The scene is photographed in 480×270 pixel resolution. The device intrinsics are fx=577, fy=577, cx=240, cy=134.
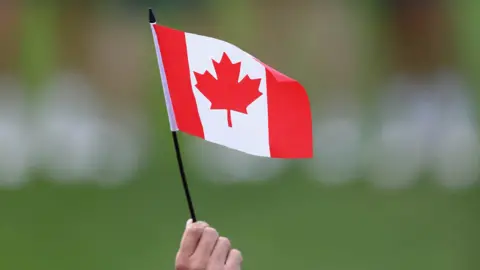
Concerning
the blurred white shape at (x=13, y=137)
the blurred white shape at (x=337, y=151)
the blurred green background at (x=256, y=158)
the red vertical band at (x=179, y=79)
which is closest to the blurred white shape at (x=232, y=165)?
the blurred green background at (x=256, y=158)

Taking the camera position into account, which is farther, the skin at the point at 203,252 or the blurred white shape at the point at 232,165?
the blurred white shape at the point at 232,165

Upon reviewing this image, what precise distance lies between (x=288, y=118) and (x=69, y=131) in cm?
115

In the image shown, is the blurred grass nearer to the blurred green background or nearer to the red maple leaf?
the blurred green background

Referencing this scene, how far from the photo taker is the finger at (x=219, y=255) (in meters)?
0.64

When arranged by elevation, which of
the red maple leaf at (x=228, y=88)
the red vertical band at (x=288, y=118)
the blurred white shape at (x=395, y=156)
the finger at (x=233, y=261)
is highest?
the red maple leaf at (x=228, y=88)

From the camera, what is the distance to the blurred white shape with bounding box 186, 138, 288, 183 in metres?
1.66

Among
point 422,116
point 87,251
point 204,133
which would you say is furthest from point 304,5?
point 204,133

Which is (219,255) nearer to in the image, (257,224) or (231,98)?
(231,98)

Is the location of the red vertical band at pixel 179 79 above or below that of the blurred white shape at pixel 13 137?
above

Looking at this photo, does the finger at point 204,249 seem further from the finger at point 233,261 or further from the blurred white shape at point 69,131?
the blurred white shape at point 69,131

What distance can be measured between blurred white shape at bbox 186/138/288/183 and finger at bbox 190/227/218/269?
1.00 metres

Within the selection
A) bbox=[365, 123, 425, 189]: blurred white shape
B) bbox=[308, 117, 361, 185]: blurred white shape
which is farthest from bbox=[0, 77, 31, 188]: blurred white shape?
bbox=[365, 123, 425, 189]: blurred white shape

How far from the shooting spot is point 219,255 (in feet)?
2.14

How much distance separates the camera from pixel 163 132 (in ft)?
5.55
